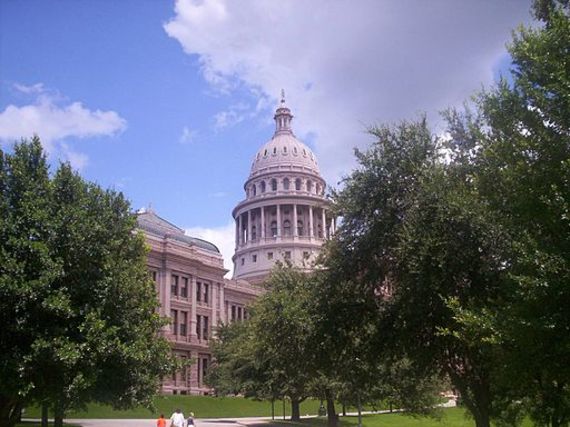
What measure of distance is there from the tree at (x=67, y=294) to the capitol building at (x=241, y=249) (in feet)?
92.1

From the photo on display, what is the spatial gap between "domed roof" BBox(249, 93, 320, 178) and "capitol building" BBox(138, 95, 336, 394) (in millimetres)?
209

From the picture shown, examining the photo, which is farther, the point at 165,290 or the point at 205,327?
the point at 205,327

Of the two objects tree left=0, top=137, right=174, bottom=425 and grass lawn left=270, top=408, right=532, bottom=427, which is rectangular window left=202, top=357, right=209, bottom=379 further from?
tree left=0, top=137, right=174, bottom=425

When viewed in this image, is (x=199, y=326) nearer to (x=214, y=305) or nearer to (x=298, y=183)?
(x=214, y=305)

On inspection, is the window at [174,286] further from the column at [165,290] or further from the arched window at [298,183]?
the arched window at [298,183]

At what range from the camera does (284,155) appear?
13838 centimetres

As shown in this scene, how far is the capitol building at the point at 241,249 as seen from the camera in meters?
78.3

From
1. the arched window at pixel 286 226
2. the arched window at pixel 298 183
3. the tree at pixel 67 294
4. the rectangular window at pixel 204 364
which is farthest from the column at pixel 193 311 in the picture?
the tree at pixel 67 294

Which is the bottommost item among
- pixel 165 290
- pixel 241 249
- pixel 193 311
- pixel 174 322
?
pixel 174 322

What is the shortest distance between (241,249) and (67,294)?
110 meters

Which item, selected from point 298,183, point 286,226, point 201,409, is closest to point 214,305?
point 201,409

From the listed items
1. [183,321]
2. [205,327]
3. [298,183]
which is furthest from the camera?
[298,183]

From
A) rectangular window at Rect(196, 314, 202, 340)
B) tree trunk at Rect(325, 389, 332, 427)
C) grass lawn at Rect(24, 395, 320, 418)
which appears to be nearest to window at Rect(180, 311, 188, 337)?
rectangular window at Rect(196, 314, 202, 340)

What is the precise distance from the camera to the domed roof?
136175mm
